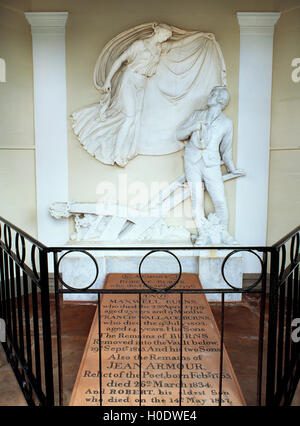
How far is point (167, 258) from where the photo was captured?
4207mm

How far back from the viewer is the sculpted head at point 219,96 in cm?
417

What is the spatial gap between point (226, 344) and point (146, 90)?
9.73 ft

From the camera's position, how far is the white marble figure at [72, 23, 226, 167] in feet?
13.9

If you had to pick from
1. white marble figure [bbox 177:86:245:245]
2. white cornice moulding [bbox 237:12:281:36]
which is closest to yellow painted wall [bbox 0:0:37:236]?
white marble figure [bbox 177:86:245:245]

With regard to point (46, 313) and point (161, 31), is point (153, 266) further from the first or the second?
point (161, 31)

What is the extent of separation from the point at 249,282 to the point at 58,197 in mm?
2615

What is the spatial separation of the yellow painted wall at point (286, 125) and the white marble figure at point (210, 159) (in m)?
0.52

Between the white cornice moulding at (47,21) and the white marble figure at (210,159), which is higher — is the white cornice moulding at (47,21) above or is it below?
above

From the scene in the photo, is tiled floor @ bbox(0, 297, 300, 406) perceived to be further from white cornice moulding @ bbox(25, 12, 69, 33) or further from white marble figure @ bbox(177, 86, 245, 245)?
white cornice moulding @ bbox(25, 12, 69, 33)

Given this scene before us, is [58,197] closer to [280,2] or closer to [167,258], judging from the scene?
[167,258]

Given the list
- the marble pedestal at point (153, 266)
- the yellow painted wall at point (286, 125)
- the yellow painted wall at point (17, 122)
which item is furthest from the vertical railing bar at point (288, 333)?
the yellow painted wall at point (17, 122)

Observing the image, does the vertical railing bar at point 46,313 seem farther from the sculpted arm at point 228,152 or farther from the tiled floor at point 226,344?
the sculpted arm at point 228,152

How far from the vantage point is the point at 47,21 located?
4.26 metres
